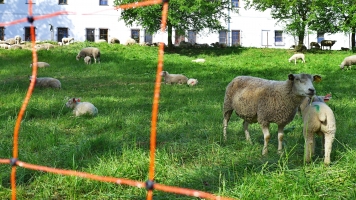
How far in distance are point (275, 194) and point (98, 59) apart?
56.8 ft

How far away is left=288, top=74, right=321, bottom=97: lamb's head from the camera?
176 inches

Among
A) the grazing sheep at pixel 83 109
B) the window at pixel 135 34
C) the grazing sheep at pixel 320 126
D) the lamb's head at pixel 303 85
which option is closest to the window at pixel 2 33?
the window at pixel 135 34

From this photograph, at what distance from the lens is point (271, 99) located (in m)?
4.97

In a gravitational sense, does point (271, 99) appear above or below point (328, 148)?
above

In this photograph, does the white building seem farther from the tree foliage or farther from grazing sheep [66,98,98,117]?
grazing sheep [66,98,98,117]

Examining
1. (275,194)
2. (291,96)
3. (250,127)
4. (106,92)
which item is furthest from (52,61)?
(275,194)

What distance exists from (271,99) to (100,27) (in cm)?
3226

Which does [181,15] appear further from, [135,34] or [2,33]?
[2,33]

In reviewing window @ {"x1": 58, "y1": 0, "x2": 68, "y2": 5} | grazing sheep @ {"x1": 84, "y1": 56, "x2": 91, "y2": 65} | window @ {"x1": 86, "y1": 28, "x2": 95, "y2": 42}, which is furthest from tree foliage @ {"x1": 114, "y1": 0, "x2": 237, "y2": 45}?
window @ {"x1": 58, "y1": 0, "x2": 68, "y2": 5}

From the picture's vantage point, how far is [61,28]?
35.2m

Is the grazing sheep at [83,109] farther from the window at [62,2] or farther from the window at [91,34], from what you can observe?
the window at [62,2]

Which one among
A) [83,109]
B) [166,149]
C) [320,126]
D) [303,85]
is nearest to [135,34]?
[83,109]

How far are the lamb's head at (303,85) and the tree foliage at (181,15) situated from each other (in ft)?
70.3

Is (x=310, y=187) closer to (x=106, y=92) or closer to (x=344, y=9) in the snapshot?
(x=106, y=92)
